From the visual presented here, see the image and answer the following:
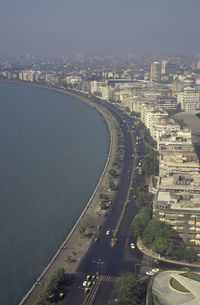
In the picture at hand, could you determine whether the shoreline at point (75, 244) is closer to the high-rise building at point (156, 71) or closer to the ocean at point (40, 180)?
the ocean at point (40, 180)

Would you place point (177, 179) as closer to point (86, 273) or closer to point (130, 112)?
point (86, 273)

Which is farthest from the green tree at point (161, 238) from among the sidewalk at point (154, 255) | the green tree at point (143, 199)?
the green tree at point (143, 199)

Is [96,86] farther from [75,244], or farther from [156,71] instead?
[75,244]

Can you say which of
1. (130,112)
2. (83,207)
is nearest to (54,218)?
(83,207)

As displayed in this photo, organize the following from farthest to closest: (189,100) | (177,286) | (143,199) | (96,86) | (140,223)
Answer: (96,86) → (189,100) → (143,199) → (140,223) → (177,286)

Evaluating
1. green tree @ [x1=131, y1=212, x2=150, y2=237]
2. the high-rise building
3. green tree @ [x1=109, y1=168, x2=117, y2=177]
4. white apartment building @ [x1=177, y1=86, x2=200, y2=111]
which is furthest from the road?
the high-rise building

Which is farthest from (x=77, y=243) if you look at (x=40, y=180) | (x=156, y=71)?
(x=156, y=71)
